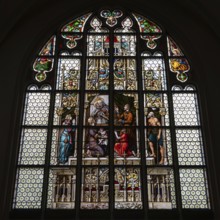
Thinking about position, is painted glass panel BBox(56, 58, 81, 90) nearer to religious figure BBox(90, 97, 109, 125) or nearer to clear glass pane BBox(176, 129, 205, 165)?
religious figure BBox(90, 97, 109, 125)

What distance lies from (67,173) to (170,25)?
3.76 meters

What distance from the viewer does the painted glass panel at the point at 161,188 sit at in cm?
728

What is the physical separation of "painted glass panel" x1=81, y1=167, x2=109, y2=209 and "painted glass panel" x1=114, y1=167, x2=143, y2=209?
0.60 feet

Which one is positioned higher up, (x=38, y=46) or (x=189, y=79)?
(x=38, y=46)

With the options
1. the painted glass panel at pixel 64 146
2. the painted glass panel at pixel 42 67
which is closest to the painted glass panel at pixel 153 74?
the painted glass panel at pixel 64 146

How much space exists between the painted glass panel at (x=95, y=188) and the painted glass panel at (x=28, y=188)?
0.73m

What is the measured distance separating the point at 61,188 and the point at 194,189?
2.23 metres

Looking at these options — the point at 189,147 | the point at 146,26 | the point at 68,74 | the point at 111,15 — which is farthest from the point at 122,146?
the point at 111,15

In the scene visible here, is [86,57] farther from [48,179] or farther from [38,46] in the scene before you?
[48,179]

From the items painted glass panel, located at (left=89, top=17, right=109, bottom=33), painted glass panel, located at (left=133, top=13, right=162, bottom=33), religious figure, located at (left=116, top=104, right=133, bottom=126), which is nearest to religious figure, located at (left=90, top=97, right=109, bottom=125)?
religious figure, located at (left=116, top=104, right=133, bottom=126)

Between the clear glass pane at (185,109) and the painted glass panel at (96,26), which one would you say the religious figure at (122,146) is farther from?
the painted glass panel at (96,26)

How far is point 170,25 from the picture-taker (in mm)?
9102

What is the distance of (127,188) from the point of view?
293 inches

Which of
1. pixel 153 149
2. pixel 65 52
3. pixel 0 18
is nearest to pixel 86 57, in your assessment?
pixel 65 52
